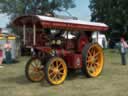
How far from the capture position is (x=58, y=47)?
15719mm

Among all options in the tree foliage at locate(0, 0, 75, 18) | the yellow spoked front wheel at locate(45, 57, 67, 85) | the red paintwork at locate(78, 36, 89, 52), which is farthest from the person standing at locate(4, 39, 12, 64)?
the tree foliage at locate(0, 0, 75, 18)

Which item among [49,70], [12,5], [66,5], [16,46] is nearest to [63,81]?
[49,70]

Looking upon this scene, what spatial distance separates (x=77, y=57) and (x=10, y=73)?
13.3 feet

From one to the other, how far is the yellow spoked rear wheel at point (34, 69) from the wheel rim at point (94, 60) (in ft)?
5.89

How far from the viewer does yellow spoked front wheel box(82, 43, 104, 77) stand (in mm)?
15730

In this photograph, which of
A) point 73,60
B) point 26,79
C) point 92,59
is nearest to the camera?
point 73,60

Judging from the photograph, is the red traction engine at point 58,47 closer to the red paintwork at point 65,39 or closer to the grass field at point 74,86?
the red paintwork at point 65,39

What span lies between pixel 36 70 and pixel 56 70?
3.63ft

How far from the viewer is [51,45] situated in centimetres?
1530

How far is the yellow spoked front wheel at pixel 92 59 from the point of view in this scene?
15.7 meters

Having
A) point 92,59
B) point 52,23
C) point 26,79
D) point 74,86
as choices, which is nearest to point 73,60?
point 92,59

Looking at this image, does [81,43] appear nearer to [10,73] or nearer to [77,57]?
[77,57]

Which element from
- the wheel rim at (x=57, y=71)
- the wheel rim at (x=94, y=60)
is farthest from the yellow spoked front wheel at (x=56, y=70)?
the wheel rim at (x=94, y=60)

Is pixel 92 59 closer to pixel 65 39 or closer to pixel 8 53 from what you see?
pixel 65 39
